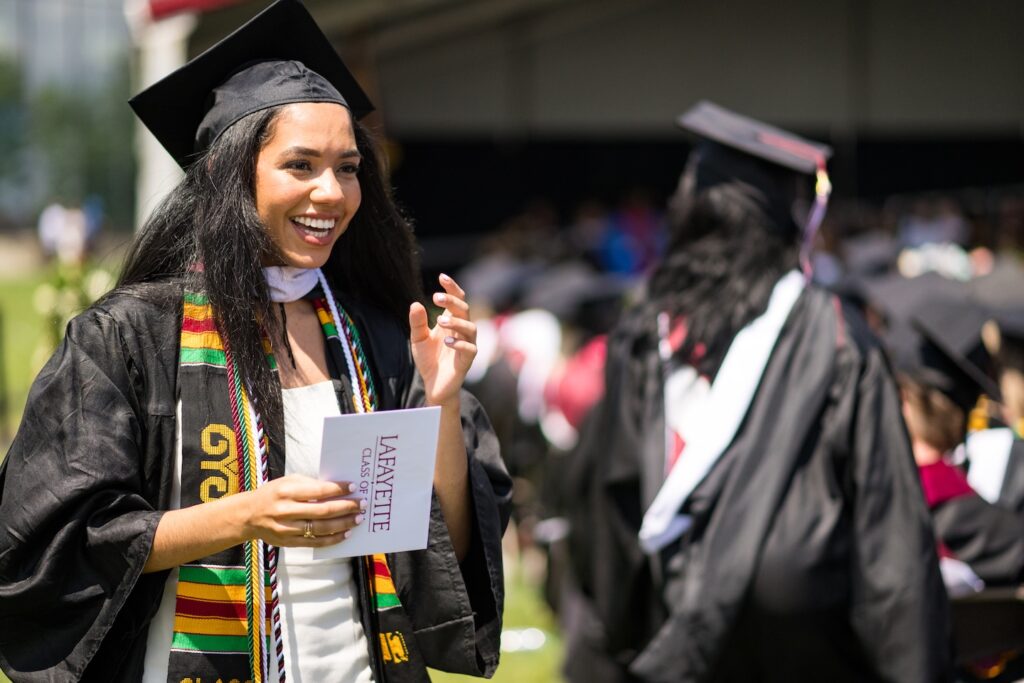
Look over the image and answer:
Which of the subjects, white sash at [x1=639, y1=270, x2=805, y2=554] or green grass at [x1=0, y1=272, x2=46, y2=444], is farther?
green grass at [x1=0, y1=272, x2=46, y2=444]

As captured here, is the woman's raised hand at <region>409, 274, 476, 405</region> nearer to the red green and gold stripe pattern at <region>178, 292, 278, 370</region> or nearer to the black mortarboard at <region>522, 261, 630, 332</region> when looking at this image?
the red green and gold stripe pattern at <region>178, 292, 278, 370</region>

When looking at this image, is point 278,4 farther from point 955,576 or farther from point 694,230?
point 955,576

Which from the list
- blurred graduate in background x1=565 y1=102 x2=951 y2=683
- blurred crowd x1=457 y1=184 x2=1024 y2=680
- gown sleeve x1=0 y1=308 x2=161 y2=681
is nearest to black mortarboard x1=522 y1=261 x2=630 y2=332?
blurred crowd x1=457 y1=184 x2=1024 y2=680

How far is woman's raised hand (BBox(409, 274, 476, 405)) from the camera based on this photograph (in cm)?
228

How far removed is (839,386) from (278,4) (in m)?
2.01

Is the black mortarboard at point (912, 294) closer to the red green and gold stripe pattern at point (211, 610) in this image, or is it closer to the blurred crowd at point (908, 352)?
the blurred crowd at point (908, 352)

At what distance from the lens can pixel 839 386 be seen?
3.74 meters

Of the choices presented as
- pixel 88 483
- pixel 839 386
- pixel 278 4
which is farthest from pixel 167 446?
pixel 839 386

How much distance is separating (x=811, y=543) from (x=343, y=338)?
1.67 metres

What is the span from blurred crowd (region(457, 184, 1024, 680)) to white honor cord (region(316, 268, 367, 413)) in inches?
78.2

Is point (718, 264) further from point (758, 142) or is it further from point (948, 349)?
point (948, 349)

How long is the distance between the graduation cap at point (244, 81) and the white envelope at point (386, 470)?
24.6 inches

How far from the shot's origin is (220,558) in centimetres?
224

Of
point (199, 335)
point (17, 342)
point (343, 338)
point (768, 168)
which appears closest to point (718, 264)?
point (768, 168)
